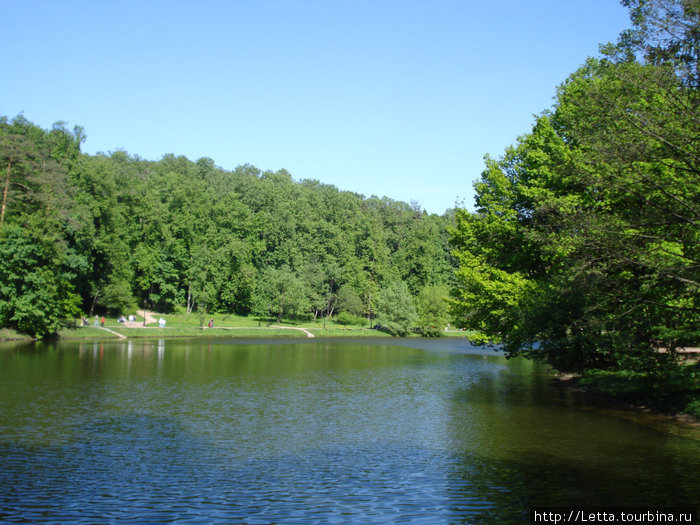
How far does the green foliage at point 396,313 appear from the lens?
292 feet

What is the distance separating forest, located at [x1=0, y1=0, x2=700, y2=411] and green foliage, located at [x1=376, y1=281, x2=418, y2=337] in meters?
0.34

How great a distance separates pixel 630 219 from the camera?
18266 mm

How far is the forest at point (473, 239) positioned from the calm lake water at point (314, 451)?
4.01m

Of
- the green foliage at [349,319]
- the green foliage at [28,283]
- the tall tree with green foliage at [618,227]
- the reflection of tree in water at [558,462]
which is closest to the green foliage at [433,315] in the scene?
the green foliage at [349,319]

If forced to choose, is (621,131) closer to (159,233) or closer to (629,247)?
(629,247)

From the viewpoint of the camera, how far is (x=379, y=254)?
111 meters

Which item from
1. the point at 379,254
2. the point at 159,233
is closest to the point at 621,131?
the point at 159,233

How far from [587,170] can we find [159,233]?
7376cm

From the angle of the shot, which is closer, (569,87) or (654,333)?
(654,333)

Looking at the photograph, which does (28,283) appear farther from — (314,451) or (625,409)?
(625,409)

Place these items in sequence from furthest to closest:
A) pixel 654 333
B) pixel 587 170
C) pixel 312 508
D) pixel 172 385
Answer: pixel 172 385 → pixel 654 333 → pixel 587 170 → pixel 312 508

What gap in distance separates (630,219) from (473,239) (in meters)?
18.3

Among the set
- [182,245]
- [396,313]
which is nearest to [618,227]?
[396,313]

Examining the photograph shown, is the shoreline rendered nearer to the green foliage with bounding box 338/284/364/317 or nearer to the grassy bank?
the grassy bank
